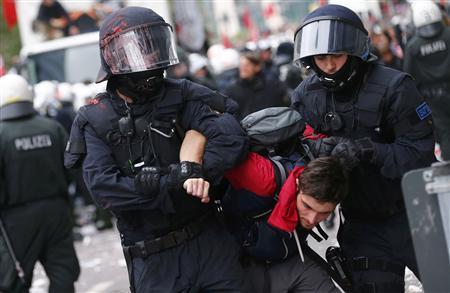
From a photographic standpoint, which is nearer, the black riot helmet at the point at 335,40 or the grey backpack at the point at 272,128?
the grey backpack at the point at 272,128

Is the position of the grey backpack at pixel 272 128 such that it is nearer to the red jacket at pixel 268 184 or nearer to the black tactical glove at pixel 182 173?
the red jacket at pixel 268 184

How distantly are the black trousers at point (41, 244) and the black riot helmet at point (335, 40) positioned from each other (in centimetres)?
297

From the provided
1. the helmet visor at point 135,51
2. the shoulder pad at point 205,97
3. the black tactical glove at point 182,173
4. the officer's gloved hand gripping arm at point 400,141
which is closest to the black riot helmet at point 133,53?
the helmet visor at point 135,51

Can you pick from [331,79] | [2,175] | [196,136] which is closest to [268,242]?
[196,136]

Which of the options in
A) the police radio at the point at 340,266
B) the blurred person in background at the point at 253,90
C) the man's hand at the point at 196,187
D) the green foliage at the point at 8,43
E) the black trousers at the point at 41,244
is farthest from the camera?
the green foliage at the point at 8,43

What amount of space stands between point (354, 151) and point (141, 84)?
937 mm

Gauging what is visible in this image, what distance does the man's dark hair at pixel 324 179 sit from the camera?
11.9ft

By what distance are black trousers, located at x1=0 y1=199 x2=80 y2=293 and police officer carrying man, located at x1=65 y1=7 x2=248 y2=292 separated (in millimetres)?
2571

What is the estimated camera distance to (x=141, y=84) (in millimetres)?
3764

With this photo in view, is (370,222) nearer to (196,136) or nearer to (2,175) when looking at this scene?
(196,136)

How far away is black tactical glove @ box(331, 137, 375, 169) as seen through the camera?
376 centimetres

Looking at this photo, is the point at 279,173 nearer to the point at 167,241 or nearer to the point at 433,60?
the point at 167,241

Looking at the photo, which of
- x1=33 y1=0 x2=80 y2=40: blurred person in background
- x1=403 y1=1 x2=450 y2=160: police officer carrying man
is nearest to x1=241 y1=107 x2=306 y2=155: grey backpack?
x1=403 y1=1 x2=450 y2=160: police officer carrying man

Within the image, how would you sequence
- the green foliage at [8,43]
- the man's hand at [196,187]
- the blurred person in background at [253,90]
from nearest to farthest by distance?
the man's hand at [196,187] → the blurred person in background at [253,90] → the green foliage at [8,43]
